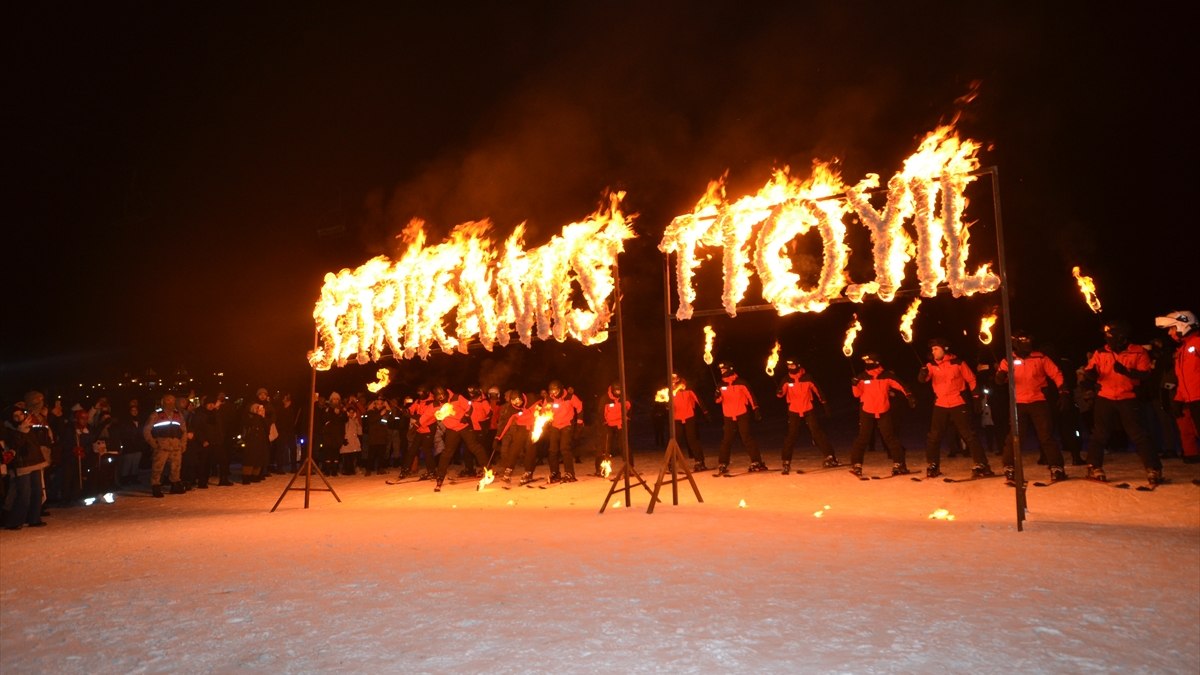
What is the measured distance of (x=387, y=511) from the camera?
10.5 m

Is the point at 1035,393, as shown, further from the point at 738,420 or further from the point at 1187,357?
the point at 738,420

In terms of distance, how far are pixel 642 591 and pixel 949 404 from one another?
24.3ft

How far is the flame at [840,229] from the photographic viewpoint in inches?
307

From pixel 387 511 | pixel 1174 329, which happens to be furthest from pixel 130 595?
pixel 1174 329

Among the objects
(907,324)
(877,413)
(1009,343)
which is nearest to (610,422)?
(877,413)

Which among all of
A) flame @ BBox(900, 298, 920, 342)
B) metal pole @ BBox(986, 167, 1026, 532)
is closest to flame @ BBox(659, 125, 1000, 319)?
metal pole @ BBox(986, 167, 1026, 532)

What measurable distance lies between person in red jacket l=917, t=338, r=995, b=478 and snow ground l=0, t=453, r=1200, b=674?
55.0 inches

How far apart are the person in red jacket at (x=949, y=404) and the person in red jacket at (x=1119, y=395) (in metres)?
1.33

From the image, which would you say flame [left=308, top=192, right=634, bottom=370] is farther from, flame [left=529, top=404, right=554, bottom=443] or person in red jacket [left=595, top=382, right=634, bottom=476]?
person in red jacket [left=595, top=382, right=634, bottom=476]

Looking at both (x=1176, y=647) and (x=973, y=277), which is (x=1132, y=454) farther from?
(x=1176, y=647)

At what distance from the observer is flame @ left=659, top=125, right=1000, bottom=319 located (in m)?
7.80

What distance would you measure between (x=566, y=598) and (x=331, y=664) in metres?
1.56

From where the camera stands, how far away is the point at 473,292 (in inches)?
466

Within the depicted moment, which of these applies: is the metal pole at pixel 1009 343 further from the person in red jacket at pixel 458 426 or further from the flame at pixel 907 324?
the person in red jacket at pixel 458 426
